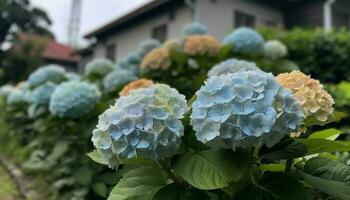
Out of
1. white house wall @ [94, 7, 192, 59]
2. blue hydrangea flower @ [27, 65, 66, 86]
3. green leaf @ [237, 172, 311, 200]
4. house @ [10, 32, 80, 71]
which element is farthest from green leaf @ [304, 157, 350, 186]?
house @ [10, 32, 80, 71]

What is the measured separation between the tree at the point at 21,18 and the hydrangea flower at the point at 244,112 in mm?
31572

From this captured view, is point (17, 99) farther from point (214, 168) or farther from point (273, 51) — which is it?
point (214, 168)

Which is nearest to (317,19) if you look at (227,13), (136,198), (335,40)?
(227,13)

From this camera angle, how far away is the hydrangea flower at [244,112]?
1.28 m

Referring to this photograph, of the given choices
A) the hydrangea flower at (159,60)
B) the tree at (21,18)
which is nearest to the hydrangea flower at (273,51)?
the hydrangea flower at (159,60)

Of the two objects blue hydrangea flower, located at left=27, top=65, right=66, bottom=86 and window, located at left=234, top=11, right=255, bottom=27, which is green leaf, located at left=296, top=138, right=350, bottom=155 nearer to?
blue hydrangea flower, located at left=27, top=65, right=66, bottom=86

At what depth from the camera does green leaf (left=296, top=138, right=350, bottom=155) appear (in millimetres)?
1458

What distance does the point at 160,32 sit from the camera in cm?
1332

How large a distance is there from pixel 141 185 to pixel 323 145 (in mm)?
538

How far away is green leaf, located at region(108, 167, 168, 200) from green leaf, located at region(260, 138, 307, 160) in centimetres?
31

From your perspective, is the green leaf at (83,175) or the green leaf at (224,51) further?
the green leaf at (224,51)

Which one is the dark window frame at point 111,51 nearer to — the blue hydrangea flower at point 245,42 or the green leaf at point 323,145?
the blue hydrangea flower at point 245,42

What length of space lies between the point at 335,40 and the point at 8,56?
18.2m

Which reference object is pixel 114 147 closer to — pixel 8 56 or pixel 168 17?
pixel 168 17
